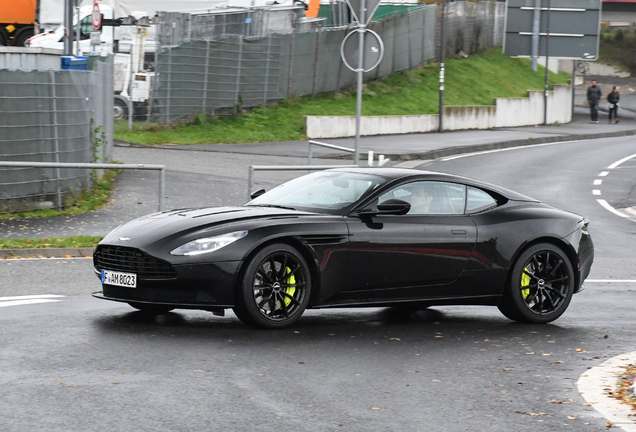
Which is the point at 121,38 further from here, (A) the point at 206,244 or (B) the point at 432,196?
(A) the point at 206,244

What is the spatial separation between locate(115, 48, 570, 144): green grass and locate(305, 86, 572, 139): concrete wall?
0.78 m

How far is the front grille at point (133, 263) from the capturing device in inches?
343

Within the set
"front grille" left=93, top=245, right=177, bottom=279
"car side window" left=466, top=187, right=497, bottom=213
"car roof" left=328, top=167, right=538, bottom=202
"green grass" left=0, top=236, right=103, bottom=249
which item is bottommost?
"green grass" left=0, top=236, right=103, bottom=249

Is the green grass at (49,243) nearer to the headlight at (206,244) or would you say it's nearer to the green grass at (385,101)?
the headlight at (206,244)

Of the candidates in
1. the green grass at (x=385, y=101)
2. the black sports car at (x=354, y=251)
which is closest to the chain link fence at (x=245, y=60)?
the green grass at (x=385, y=101)

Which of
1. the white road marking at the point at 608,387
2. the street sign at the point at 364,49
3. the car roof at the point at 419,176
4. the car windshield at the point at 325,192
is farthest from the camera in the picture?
the street sign at the point at 364,49

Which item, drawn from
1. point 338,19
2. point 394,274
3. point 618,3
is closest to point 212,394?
point 394,274

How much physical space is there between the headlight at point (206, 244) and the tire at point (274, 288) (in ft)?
0.75

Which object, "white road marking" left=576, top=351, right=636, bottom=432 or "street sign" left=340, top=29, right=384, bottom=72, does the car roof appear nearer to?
"white road marking" left=576, top=351, right=636, bottom=432

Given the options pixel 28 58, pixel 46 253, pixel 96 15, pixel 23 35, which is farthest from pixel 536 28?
pixel 46 253

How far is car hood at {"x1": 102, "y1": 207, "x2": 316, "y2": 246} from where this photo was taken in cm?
888

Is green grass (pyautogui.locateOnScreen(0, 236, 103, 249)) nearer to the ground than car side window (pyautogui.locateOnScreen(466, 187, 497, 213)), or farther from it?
nearer to the ground

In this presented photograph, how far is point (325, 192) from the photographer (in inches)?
387

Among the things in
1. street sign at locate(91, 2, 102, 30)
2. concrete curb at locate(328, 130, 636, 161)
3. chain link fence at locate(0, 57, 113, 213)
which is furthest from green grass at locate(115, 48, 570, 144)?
chain link fence at locate(0, 57, 113, 213)
